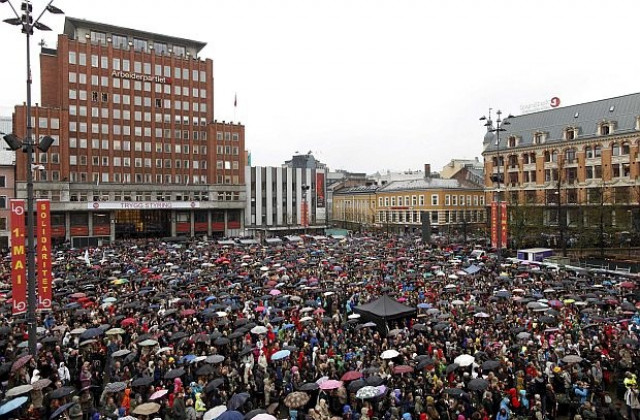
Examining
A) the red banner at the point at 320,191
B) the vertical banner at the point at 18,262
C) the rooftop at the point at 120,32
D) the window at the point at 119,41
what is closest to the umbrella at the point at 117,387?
the vertical banner at the point at 18,262

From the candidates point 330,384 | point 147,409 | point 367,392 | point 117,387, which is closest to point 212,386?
point 147,409

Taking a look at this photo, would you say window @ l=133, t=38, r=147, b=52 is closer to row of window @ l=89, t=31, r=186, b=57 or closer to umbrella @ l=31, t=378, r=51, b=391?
row of window @ l=89, t=31, r=186, b=57

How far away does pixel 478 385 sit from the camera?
40.1ft

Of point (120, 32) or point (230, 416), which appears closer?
point (230, 416)

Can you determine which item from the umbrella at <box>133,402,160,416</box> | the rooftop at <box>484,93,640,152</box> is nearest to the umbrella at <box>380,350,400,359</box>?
the umbrella at <box>133,402,160,416</box>

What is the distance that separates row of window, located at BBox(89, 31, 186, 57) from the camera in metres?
69.7

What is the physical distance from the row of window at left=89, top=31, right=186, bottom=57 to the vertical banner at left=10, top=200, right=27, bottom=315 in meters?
61.1

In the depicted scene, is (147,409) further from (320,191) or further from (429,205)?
(320,191)

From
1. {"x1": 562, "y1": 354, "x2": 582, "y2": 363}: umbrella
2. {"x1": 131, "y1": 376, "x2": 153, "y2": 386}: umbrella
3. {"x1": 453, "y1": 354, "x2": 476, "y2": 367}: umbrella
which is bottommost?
{"x1": 131, "y1": 376, "x2": 153, "y2": 386}: umbrella

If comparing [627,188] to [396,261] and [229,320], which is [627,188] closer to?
[396,261]

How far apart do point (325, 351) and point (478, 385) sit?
561cm

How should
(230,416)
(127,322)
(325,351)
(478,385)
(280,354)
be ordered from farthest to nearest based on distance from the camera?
(127,322)
(325,351)
(280,354)
(478,385)
(230,416)

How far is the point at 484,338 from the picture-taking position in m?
17.3

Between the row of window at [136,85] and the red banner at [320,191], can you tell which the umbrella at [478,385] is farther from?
the red banner at [320,191]
